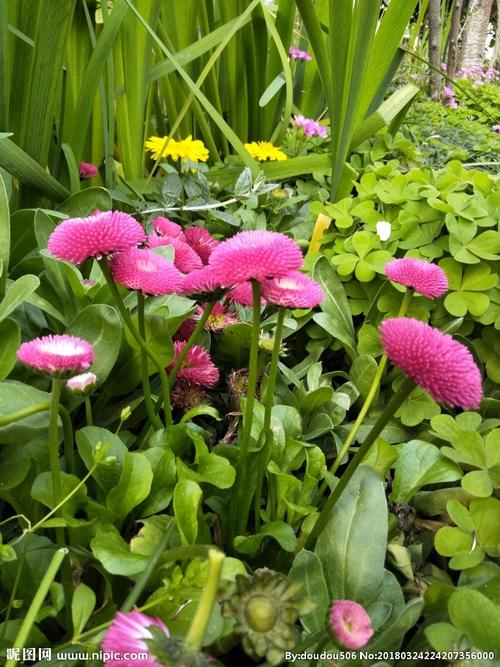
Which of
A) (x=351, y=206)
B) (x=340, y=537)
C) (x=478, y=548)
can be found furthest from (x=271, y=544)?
(x=351, y=206)

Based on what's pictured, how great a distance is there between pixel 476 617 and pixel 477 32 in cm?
685

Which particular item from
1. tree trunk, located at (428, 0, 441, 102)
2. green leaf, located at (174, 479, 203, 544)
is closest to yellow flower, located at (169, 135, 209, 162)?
green leaf, located at (174, 479, 203, 544)

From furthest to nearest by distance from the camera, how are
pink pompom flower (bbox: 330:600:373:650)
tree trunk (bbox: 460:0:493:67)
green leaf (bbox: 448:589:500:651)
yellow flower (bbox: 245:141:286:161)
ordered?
tree trunk (bbox: 460:0:493:67), yellow flower (bbox: 245:141:286:161), green leaf (bbox: 448:589:500:651), pink pompom flower (bbox: 330:600:373:650)

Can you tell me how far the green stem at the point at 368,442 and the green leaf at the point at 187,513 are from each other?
13 cm

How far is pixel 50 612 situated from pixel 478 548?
48cm

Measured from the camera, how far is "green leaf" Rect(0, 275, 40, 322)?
66cm

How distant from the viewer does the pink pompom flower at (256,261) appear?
19.6 inches

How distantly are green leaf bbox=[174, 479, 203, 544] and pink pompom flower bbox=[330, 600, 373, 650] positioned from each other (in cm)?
18

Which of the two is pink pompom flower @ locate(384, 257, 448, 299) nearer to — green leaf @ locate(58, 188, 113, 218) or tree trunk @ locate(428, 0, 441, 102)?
green leaf @ locate(58, 188, 113, 218)

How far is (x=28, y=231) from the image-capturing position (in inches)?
38.8

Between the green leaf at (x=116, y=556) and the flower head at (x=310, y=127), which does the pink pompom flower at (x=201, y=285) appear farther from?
the flower head at (x=310, y=127)

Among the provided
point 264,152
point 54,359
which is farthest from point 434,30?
point 54,359

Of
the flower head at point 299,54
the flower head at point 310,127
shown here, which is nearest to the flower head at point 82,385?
the flower head at point 310,127

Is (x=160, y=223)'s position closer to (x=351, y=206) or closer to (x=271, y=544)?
(x=351, y=206)
